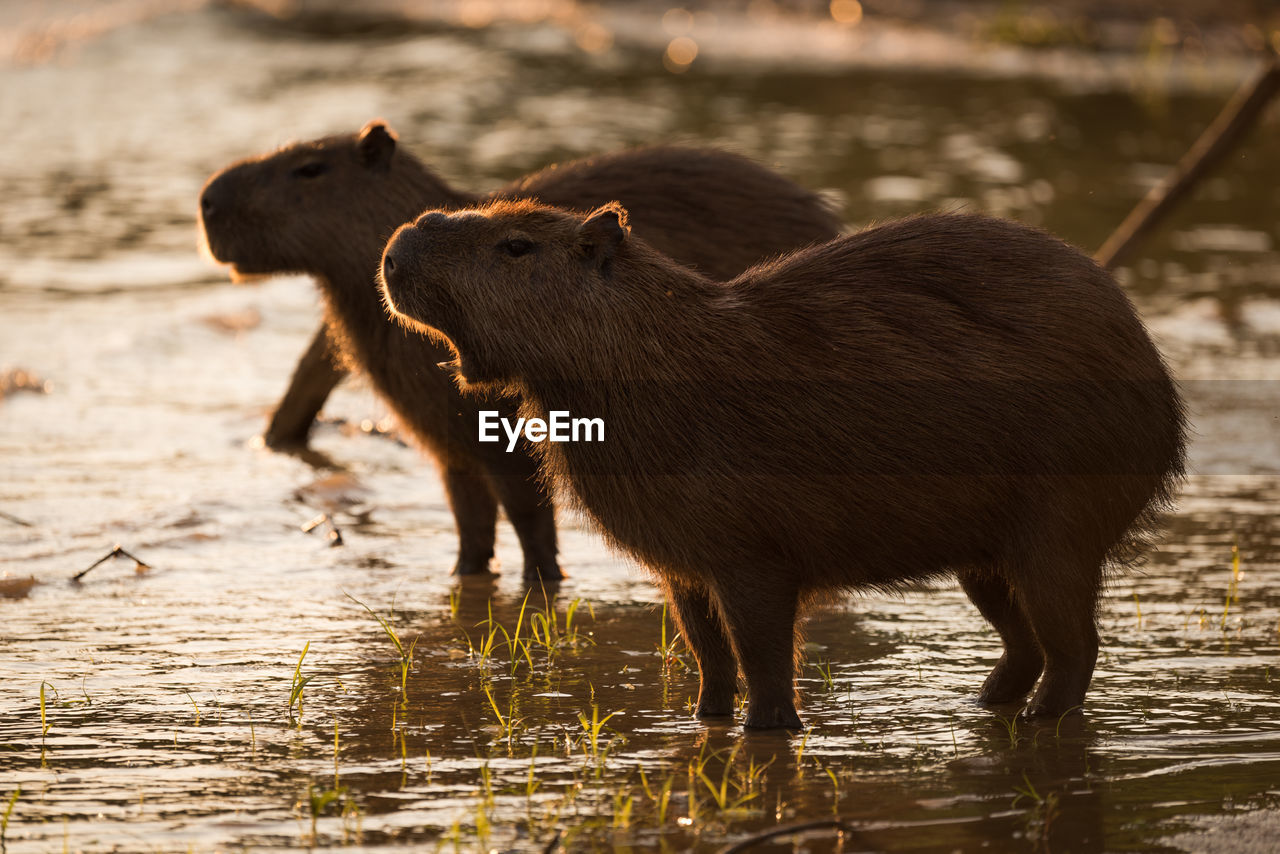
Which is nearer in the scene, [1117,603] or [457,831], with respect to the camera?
[457,831]

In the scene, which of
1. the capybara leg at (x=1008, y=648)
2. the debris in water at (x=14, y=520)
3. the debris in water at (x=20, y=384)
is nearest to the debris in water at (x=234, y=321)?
the debris in water at (x=20, y=384)

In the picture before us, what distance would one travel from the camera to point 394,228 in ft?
21.2

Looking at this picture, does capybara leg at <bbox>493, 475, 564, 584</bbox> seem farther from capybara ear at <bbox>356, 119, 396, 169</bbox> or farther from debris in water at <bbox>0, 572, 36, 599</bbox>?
debris in water at <bbox>0, 572, 36, 599</bbox>

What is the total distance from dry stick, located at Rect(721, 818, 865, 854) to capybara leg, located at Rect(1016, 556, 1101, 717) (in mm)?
1079

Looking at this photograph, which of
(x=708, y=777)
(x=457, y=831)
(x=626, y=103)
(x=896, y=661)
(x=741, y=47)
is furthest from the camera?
(x=741, y=47)

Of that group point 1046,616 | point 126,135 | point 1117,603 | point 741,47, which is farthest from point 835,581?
point 741,47

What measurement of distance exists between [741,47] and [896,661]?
840 inches

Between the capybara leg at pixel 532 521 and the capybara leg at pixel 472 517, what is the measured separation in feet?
0.52

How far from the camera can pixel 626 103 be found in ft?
67.1

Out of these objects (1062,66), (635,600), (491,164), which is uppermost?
(1062,66)

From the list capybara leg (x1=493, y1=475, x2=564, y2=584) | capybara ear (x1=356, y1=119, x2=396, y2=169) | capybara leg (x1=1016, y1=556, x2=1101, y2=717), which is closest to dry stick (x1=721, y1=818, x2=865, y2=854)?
capybara leg (x1=1016, y1=556, x2=1101, y2=717)

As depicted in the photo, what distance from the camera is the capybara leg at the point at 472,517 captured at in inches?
257

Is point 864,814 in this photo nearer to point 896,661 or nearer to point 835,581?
point 835,581

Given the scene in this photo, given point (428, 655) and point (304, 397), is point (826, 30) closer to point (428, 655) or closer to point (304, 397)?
point (304, 397)
